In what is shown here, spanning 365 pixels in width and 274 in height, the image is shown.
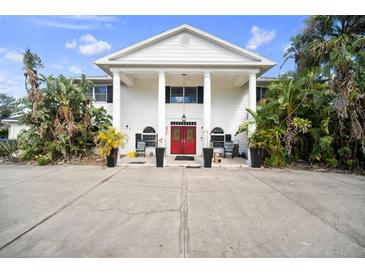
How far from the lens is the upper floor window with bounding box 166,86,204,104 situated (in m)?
12.7

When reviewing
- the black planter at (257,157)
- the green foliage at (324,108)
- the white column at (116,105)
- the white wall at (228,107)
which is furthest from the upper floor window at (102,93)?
the black planter at (257,157)

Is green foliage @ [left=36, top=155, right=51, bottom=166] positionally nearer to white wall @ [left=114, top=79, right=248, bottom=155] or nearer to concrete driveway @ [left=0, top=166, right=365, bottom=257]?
concrete driveway @ [left=0, top=166, right=365, bottom=257]

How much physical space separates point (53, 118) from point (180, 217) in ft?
29.3

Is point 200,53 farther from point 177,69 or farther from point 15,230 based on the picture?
point 15,230

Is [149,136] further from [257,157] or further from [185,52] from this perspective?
[257,157]

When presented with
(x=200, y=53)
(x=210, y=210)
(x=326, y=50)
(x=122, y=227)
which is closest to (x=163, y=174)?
(x=210, y=210)

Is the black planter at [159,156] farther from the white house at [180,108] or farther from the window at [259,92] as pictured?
the window at [259,92]

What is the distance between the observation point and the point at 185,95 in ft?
41.8

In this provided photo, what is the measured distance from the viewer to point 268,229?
326 cm

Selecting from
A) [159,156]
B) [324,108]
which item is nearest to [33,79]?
[159,156]

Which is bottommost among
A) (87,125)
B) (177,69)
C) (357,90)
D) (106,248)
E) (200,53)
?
(106,248)

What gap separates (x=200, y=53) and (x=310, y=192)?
25.1 ft

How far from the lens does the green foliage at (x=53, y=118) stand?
926 cm

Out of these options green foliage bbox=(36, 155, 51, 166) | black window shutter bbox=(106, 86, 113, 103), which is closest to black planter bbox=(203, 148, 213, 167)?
green foliage bbox=(36, 155, 51, 166)
